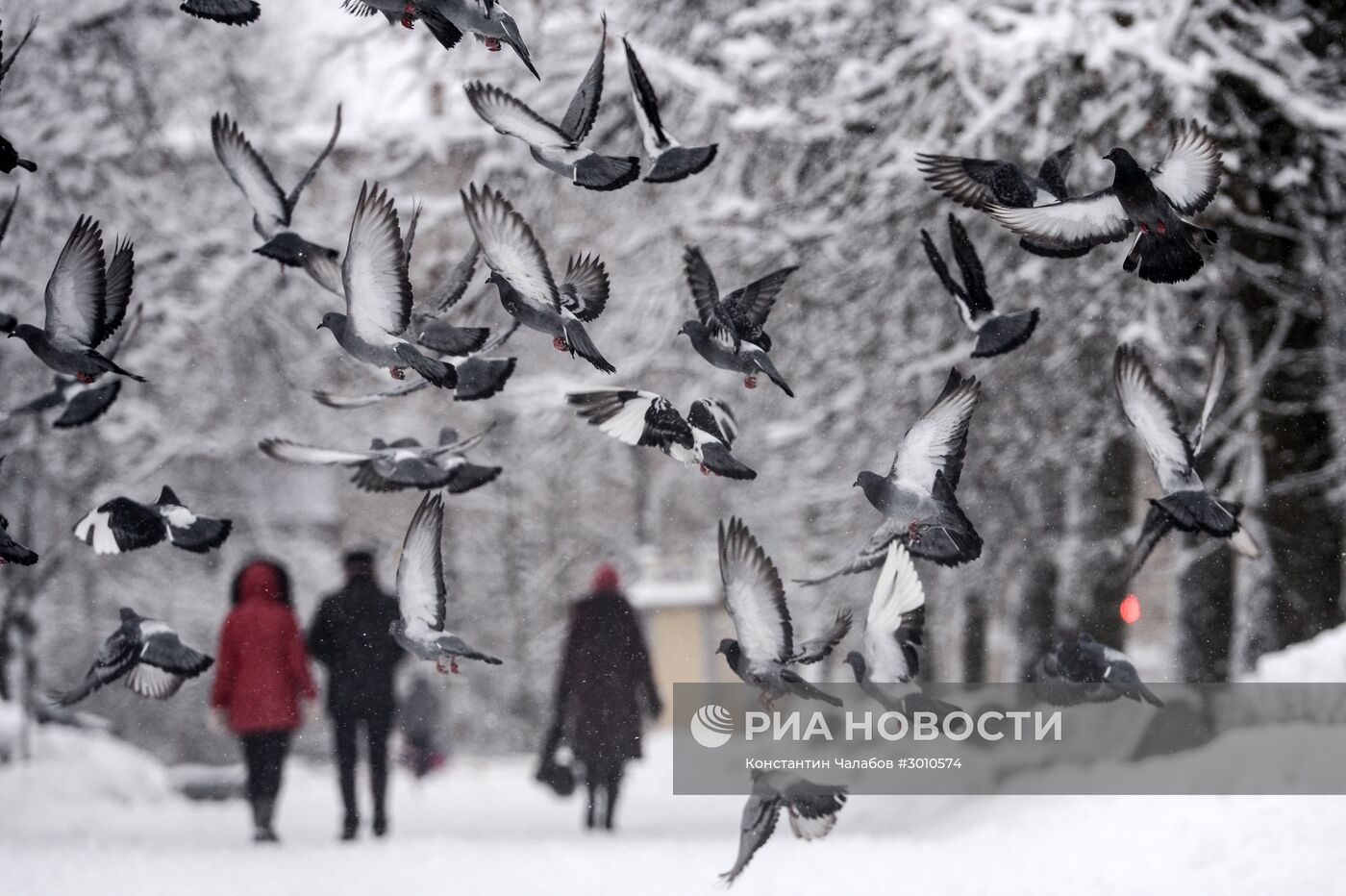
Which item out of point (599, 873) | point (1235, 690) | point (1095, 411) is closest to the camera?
point (599, 873)

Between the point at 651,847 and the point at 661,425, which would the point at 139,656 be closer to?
the point at 661,425

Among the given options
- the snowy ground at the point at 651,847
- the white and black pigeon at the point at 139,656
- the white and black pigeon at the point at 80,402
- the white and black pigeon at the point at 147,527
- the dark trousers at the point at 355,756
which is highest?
the white and black pigeon at the point at 80,402

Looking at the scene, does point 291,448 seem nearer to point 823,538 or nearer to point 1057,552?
point 823,538

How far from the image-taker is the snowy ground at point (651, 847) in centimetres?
496

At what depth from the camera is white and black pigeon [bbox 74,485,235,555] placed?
4.35 metres

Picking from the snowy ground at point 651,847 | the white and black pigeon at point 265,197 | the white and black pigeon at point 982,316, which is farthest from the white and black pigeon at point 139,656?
the white and black pigeon at point 982,316

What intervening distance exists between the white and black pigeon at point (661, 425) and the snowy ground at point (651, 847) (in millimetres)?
2239

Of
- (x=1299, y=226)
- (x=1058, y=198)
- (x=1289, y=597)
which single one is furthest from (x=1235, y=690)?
(x=1058, y=198)

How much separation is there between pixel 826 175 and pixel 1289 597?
3.64 metres

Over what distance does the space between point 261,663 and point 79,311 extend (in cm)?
281

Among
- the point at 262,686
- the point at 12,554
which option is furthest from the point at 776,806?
the point at 262,686

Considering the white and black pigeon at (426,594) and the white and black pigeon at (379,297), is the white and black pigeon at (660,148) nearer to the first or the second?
the white and black pigeon at (379,297)

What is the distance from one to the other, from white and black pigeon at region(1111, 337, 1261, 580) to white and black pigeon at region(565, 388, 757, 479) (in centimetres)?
127

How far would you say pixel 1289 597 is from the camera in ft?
26.6
